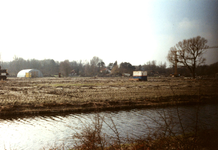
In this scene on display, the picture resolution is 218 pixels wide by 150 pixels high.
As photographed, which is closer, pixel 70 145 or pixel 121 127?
pixel 70 145

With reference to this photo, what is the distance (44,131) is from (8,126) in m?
2.38

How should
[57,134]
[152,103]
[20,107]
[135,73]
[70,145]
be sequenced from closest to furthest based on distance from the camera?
1. [70,145]
2. [57,134]
3. [20,107]
4. [152,103]
5. [135,73]

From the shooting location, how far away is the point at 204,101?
1562 cm

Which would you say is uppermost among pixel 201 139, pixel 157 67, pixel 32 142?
pixel 157 67

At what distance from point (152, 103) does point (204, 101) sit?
483cm

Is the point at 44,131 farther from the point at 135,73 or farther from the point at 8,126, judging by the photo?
the point at 135,73

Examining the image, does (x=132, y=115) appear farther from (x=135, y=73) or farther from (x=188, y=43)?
(x=135, y=73)

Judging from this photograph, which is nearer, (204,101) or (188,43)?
(204,101)

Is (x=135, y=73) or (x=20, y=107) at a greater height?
(x=135, y=73)

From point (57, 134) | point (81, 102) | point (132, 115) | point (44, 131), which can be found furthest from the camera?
point (81, 102)

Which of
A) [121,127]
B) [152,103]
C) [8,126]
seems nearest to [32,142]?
[8,126]

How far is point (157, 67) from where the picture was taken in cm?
5828

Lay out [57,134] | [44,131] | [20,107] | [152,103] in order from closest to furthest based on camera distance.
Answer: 1. [57,134]
2. [44,131]
3. [20,107]
4. [152,103]

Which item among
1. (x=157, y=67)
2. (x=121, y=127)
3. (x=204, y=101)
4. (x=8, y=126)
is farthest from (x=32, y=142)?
(x=157, y=67)
